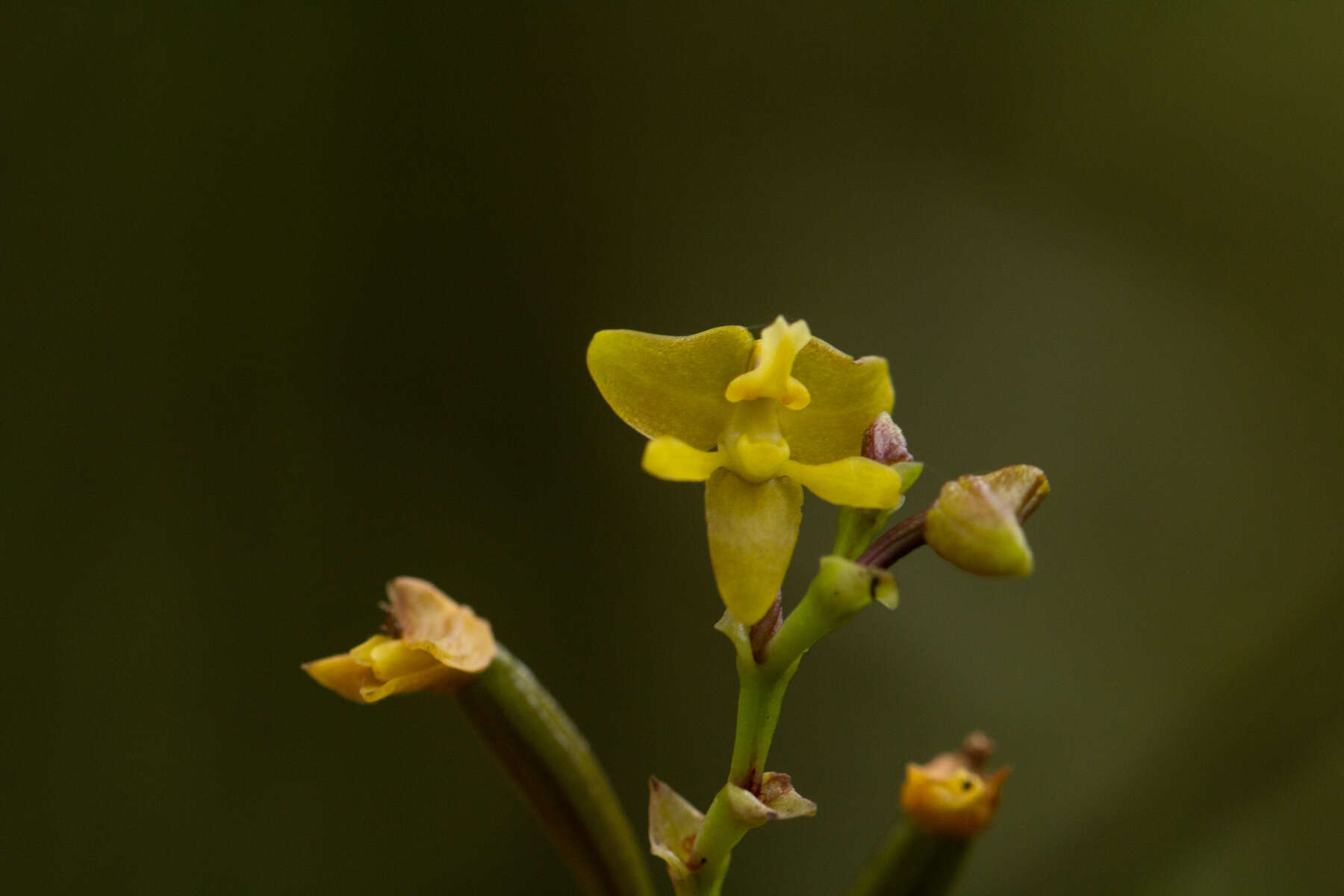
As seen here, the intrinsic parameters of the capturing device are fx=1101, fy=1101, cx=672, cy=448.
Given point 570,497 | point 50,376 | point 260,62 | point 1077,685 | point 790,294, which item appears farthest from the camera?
point 790,294

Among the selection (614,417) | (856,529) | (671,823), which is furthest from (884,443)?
(614,417)

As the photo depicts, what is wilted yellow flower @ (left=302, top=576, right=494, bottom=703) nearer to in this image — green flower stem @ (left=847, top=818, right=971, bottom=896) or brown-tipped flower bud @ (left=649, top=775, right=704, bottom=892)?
brown-tipped flower bud @ (left=649, top=775, right=704, bottom=892)

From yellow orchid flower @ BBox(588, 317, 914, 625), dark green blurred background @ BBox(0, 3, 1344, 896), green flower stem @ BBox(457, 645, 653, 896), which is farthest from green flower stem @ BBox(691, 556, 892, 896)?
dark green blurred background @ BBox(0, 3, 1344, 896)

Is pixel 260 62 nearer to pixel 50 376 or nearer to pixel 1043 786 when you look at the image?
pixel 50 376

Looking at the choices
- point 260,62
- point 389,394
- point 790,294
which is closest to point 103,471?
point 389,394

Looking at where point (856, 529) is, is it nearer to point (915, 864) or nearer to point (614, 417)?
point (915, 864)

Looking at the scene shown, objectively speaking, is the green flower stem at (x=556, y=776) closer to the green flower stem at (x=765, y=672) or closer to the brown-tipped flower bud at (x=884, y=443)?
the green flower stem at (x=765, y=672)
